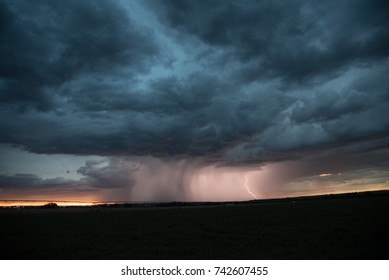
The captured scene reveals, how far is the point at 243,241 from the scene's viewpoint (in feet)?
79.8

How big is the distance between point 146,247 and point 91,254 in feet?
13.6

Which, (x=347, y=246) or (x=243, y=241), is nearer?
(x=347, y=246)

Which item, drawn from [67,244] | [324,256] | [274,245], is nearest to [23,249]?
[67,244]

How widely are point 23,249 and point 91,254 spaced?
20.2 feet

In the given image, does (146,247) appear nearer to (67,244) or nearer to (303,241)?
(67,244)

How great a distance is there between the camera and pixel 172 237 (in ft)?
91.0
